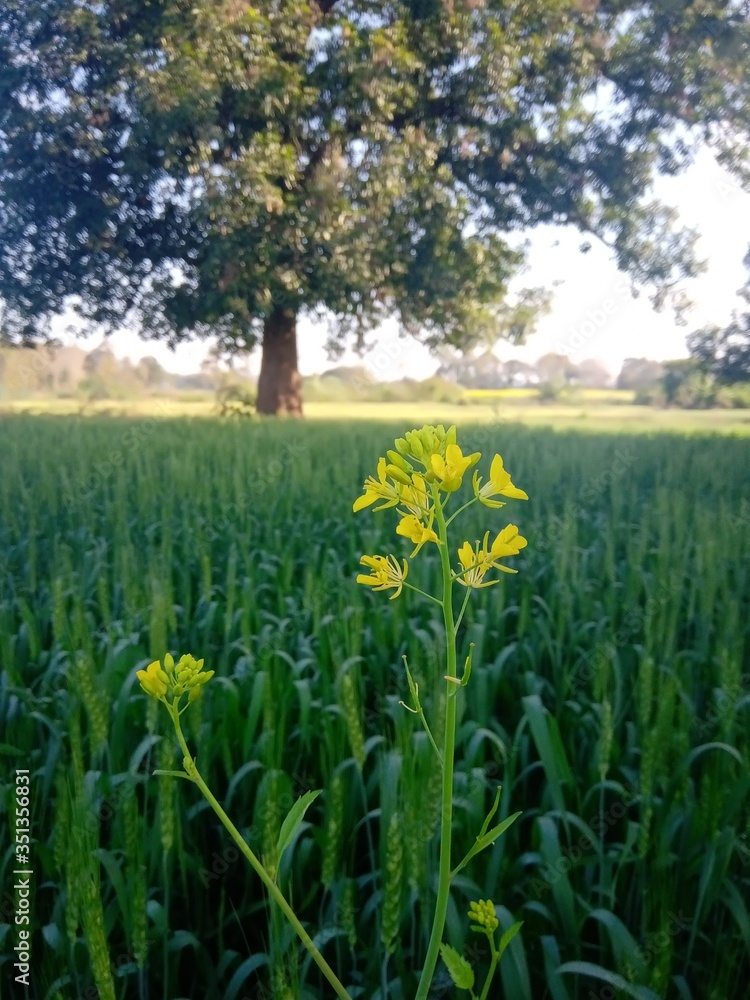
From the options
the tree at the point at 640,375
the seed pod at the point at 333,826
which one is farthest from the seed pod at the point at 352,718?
the tree at the point at 640,375

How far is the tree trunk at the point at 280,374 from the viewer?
579cm

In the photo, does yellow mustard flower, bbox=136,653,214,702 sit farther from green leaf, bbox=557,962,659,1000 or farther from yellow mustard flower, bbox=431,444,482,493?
green leaf, bbox=557,962,659,1000

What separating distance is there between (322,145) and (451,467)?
17.0 ft

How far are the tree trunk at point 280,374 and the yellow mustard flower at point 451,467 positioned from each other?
5.67 meters

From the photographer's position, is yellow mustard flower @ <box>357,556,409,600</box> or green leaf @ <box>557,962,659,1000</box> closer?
yellow mustard flower @ <box>357,556,409,600</box>

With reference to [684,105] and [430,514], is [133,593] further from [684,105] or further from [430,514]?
[684,105]

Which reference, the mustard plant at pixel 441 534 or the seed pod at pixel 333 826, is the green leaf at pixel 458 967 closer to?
the mustard plant at pixel 441 534

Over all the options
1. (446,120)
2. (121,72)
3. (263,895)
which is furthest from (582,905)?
(446,120)

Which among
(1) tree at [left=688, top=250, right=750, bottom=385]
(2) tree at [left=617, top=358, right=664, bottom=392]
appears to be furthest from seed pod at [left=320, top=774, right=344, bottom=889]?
(1) tree at [left=688, top=250, right=750, bottom=385]

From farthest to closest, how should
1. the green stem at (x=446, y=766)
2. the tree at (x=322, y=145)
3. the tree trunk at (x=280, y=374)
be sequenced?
the tree trunk at (x=280, y=374)
the tree at (x=322, y=145)
the green stem at (x=446, y=766)

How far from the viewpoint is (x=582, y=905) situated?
664mm

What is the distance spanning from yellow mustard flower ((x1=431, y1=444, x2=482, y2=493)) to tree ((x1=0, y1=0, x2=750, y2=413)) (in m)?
4.48

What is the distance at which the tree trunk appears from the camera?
579 centimetres

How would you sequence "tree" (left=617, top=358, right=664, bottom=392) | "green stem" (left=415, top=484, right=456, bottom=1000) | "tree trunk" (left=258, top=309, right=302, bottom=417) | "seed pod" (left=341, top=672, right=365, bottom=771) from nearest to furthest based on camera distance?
1. "green stem" (left=415, top=484, right=456, bottom=1000)
2. "seed pod" (left=341, top=672, right=365, bottom=771)
3. "tree" (left=617, top=358, right=664, bottom=392)
4. "tree trunk" (left=258, top=309, right=302, bottom=417)
